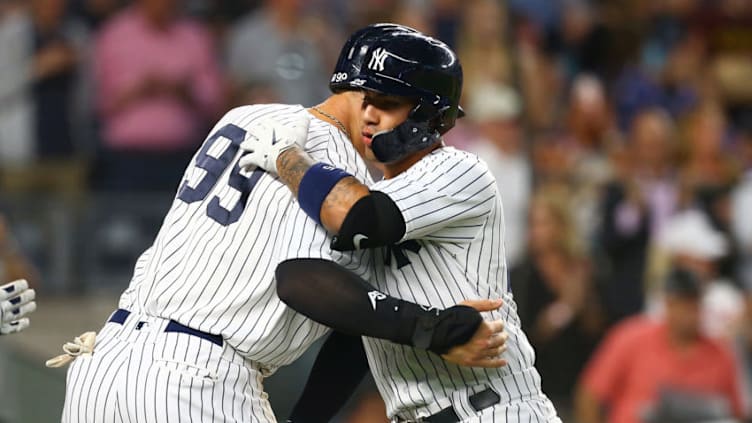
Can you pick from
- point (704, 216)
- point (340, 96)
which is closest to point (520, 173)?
point (704, 216)

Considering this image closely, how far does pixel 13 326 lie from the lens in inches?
153

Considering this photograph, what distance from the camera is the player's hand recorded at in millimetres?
3416

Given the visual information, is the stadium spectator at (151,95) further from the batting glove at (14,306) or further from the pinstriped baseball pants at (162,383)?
the pinstriped baseball pants at (162,383)

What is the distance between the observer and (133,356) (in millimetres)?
3531

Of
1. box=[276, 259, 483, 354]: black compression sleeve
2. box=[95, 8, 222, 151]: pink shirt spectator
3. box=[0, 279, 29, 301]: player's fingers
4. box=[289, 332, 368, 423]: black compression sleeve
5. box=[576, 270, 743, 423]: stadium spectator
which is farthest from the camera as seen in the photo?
box=[95, 8, 222, 151]: pink shirt spectator

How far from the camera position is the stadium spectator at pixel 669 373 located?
7.31 meters

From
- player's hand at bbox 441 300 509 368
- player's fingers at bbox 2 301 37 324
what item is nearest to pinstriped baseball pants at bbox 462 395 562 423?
player's hand at bbox 441 300 509 368

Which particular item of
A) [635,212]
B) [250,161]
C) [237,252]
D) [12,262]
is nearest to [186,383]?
[237,252]

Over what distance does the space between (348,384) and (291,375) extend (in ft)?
8.48

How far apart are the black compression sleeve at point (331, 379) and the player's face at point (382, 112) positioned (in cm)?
75

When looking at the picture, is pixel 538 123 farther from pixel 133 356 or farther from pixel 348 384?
pixel 133 356

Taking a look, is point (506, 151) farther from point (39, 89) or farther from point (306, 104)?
point (39, 89)

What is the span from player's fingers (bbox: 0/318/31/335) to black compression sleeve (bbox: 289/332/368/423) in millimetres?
851

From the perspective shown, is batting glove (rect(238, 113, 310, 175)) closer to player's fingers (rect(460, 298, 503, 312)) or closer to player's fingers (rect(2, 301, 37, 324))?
player's fingers (rect(460, 298, 503, 312))
